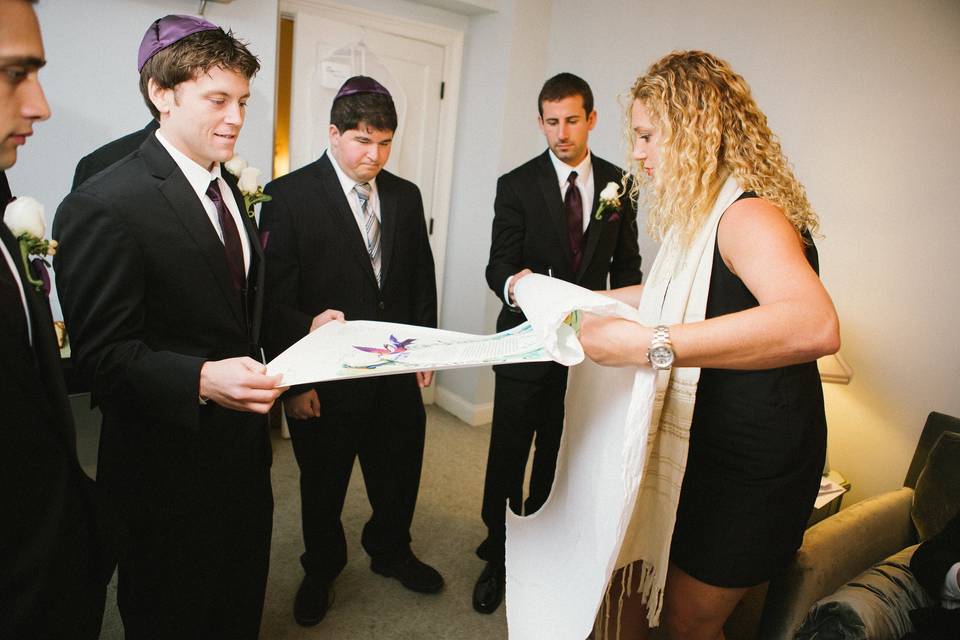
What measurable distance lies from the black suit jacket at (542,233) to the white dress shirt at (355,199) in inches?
21.1

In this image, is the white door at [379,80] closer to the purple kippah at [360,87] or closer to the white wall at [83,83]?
the white wall at [83,83]

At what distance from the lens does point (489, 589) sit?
250 cm

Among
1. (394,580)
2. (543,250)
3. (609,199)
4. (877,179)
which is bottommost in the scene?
(394,580)

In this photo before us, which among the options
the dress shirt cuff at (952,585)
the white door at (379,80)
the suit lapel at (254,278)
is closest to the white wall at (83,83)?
the white door at (379,80)

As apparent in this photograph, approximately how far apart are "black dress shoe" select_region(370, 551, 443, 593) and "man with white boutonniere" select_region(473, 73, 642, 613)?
0.18m

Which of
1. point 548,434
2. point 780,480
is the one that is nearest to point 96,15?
point 548,434

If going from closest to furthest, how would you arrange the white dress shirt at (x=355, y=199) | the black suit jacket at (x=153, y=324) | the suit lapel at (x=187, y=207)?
the black suit jacket at (x=153, y=324) < the suit lapel at (x=187, y=207) < the white dress shirt at (x=355, y=199)

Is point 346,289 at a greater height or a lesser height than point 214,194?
lesser

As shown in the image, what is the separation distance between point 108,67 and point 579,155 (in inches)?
86.7

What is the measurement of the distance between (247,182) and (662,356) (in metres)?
1.29

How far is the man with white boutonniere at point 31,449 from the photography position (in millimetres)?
881

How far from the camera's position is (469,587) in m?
2.61

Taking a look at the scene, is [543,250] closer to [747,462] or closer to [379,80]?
[747,462]

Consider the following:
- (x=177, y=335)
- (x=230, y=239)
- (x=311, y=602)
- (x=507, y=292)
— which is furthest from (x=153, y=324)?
(x=311, y=602)
